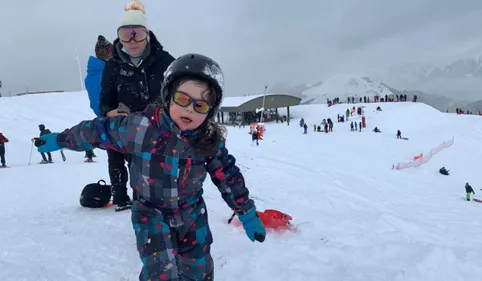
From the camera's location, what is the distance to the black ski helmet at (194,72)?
2.39 metres

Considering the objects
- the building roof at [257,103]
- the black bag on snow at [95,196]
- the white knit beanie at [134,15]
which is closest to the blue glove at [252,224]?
the white knit beanie at [134,15]

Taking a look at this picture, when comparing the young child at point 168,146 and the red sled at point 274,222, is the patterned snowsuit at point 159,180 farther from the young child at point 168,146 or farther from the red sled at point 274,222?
the red sled at point 274,222

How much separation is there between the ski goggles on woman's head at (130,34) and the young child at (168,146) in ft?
4.57

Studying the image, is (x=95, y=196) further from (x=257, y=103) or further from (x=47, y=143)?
(x=257, y=103)

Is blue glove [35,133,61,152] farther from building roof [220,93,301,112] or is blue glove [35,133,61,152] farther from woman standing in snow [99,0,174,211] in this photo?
building roof [220,93,301,112]

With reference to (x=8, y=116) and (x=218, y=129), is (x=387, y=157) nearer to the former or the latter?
(x=218, y=129)

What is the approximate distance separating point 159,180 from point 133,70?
179cm

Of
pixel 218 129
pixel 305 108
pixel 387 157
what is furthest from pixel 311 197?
pixel 305 108

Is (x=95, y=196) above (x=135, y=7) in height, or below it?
below

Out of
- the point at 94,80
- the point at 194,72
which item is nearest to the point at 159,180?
the point at 194,72

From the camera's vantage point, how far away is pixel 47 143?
242 centimetres

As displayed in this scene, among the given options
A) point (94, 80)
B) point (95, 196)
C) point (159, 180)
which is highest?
point (94, 80)

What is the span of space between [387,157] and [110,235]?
1935cm

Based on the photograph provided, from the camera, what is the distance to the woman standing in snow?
3.58 metres
